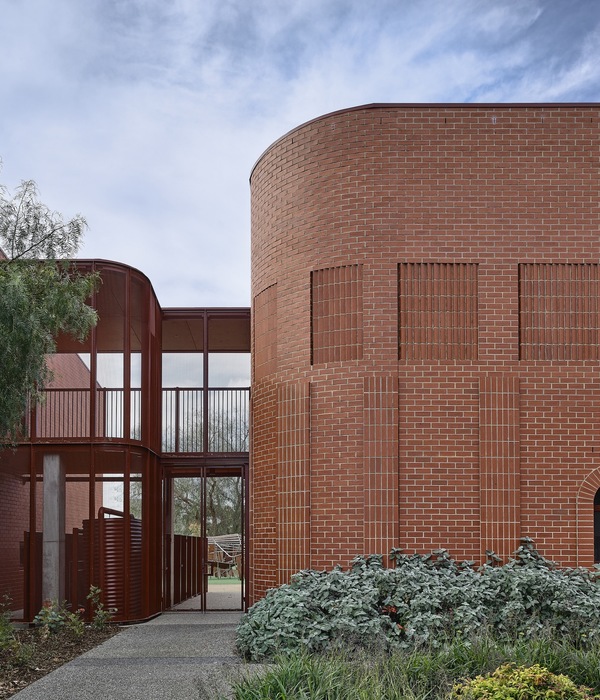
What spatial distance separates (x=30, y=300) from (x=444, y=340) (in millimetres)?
5352

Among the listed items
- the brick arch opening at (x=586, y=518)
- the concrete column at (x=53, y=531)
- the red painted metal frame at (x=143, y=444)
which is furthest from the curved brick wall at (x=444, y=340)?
the concrete column at (x=53, y=531)

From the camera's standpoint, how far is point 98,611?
14.8 metres

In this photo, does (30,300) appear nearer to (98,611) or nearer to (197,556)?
(98,611)

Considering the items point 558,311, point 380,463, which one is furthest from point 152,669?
point 558,311

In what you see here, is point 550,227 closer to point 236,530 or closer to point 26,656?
point 26,656

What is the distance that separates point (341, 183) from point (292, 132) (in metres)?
1.24

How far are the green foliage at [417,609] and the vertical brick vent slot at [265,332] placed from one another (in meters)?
3.46

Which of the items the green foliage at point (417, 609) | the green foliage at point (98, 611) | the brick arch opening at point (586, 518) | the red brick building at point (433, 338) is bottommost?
the green foliage at point (98, 611)

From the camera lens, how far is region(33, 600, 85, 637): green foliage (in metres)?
14.0

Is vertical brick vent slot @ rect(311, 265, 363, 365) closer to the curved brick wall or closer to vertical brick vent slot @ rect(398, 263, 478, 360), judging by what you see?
the curved brick wall

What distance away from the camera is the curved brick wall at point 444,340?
12852 millimetres

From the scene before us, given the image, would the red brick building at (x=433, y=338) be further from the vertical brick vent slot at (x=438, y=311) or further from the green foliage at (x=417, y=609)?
the green foliage at (x=417, y=609)

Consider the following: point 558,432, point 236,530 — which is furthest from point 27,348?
point 236,530

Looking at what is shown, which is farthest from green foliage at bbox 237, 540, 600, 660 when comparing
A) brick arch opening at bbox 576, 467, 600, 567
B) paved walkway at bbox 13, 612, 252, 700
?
paved walkway at bbox 13, 612, 252, 700
